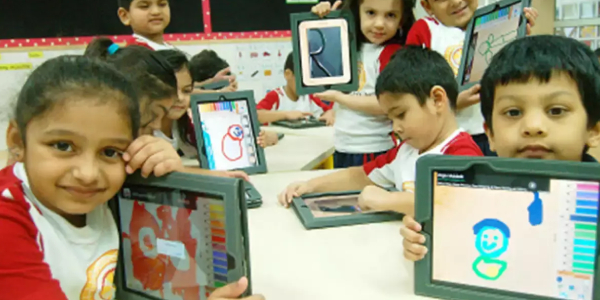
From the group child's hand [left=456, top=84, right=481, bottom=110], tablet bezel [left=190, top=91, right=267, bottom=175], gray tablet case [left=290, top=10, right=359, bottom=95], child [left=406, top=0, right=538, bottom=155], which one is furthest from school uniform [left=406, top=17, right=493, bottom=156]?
tablet bezel [left=190, top=91, right=267, bottom=175]

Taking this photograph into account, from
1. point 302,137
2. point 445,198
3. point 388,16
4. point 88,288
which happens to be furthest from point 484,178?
point 302,137

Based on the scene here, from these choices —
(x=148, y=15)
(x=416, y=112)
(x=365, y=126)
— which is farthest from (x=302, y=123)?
(x=416, y=112)

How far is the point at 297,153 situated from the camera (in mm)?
2000

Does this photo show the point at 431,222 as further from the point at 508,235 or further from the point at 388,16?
the point at 388,16

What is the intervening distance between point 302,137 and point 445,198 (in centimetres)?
172

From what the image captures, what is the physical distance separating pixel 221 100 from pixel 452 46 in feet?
2.59

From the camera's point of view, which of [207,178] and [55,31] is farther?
[55,31]

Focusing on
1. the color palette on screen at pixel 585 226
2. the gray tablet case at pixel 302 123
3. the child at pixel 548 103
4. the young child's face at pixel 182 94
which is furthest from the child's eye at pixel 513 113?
the gray tablet case at pixel 302 123

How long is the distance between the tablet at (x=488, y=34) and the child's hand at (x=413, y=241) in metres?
0.64

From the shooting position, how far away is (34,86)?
66 cm

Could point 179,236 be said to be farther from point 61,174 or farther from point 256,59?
point 256,59

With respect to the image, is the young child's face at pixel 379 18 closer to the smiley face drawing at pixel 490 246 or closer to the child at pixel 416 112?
the child at pixel 416 112

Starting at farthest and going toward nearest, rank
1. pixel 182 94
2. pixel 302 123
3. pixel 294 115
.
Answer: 1. pixel 294 115
2. pixel 302 123
3. pixel 182 94

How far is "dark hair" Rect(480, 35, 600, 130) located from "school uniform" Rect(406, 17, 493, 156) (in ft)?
1.92
